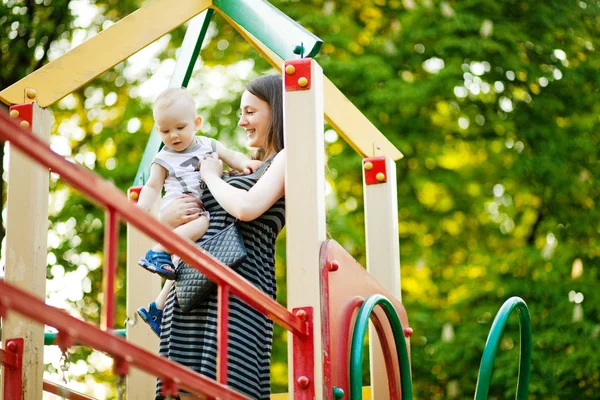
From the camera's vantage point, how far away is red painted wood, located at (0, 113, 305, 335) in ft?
6.50

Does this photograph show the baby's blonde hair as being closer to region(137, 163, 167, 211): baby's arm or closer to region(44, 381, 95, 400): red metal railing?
region(137, 163, 167, 211): baby's arm

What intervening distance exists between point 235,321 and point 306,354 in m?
0.23

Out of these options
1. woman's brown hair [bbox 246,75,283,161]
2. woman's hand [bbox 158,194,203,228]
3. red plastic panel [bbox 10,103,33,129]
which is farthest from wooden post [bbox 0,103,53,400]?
woman's brown hair [bbox 246,75,283,161]

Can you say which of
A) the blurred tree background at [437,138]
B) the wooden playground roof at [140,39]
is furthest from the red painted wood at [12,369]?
the blurred tree background at [437,138]

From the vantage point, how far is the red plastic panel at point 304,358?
3.08 meters

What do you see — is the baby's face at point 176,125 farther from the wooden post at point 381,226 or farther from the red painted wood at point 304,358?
the wooden post at point 381,226

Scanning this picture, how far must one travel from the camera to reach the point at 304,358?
3.12 meters

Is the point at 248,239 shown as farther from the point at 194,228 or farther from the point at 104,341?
the point at 104,341

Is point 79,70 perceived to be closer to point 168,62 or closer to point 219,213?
point 219,213

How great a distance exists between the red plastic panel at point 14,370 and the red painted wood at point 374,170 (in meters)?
1.63

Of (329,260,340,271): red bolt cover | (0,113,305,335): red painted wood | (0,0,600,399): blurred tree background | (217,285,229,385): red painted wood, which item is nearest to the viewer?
(0,113,305,335): red painted wood

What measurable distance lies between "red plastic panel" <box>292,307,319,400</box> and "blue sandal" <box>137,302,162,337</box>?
1.75 ft

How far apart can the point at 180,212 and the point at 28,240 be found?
0.55 m

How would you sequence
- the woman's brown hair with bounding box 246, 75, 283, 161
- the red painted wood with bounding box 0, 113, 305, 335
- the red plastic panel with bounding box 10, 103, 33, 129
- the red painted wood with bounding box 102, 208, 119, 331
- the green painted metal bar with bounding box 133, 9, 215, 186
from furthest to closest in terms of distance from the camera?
the green painted metal bar with bounding box 133, 9, 215, 186
the red plastic panel with bounding box 10, 103, 33, 129
the woman's brown hair with bounding box 246, 75, 283, 161
the red painted wood with bounding box 102, 208, 119, 331
the red painted wood with bounding box 0, 113, 305, 335
